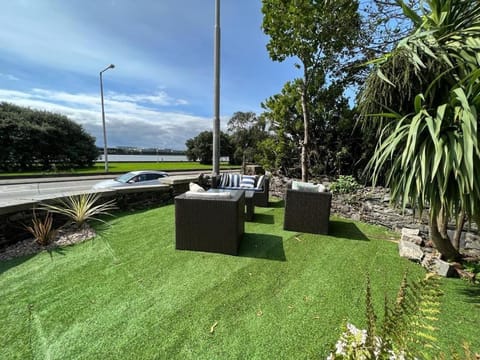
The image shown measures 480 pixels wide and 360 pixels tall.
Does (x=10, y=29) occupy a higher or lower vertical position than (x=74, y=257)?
higher

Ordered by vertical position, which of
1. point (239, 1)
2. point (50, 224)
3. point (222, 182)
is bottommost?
point (50, 224)

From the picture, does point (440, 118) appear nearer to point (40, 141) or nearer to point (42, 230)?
point (42, 230)

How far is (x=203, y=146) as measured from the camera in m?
32.2

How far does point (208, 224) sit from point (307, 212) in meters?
2.00

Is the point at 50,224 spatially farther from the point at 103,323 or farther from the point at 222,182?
the point at 222,182

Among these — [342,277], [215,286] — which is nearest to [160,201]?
[215,286]

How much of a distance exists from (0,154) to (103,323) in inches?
784

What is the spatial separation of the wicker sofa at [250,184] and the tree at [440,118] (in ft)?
11.0

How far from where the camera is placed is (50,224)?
3.45 metres

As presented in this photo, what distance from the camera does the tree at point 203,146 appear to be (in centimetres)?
3209

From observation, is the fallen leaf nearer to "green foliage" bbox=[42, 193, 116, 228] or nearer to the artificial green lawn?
the artificial green lawn

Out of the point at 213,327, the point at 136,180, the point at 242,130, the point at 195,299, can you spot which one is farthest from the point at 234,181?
the point at 242,130

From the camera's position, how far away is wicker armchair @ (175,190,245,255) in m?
3.12

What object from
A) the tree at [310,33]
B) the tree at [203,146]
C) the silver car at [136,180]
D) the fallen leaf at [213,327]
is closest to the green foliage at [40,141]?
the silver car at [136,180]
